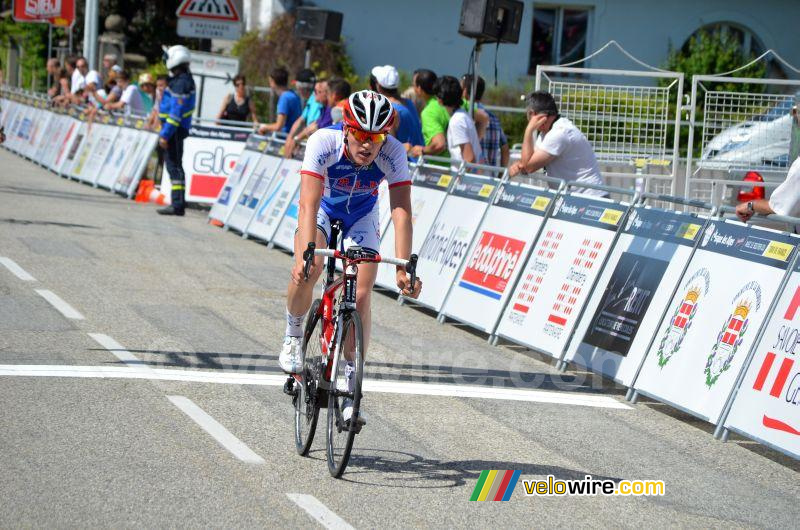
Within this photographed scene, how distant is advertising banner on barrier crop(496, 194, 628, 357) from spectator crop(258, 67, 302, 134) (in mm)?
8068

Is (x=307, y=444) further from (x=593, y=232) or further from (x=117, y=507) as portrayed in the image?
(x=593, y=232)

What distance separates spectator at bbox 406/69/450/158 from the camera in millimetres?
13984

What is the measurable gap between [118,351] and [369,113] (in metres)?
3.55

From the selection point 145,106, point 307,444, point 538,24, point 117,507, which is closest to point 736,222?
point 307,444

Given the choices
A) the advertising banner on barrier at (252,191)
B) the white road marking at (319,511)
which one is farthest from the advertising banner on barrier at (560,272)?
the advertising banner on barrier at (252,191)

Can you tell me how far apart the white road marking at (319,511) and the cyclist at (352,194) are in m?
0.62

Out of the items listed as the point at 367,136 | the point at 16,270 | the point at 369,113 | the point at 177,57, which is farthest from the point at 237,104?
the point at 369,113

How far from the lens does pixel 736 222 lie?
29.7ft

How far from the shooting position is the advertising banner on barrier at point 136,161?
22.0m

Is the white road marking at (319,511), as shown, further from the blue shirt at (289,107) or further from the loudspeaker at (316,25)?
the loudspeaker at (316,25)

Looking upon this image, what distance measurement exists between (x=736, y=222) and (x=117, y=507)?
5119mm

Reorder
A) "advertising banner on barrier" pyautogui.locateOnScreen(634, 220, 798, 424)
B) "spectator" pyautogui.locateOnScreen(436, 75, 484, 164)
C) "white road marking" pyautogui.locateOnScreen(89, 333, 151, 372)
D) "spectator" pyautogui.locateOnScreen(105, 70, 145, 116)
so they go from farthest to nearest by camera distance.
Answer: "spectator" pyautogui.locateOnScreen(105, 70, 145, 116) < "spectator" pyautogui.locateOnScreen(436, 75, 484, 164) < "white road marking" pyautogui.locateOnScreen(89, 333, 151, 372) < "advertising banner on barrier" pyautogui.locateOnScreen(634, 220, 798, 424)

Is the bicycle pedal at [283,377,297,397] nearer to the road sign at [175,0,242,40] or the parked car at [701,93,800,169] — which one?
the parked car at [701,93,800,169]

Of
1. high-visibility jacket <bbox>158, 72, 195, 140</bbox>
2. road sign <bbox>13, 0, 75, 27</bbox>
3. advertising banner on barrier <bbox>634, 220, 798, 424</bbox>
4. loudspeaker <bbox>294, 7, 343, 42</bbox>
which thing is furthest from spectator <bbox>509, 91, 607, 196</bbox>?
road sign <bbox>13, 0, 75, 27</bbox>
